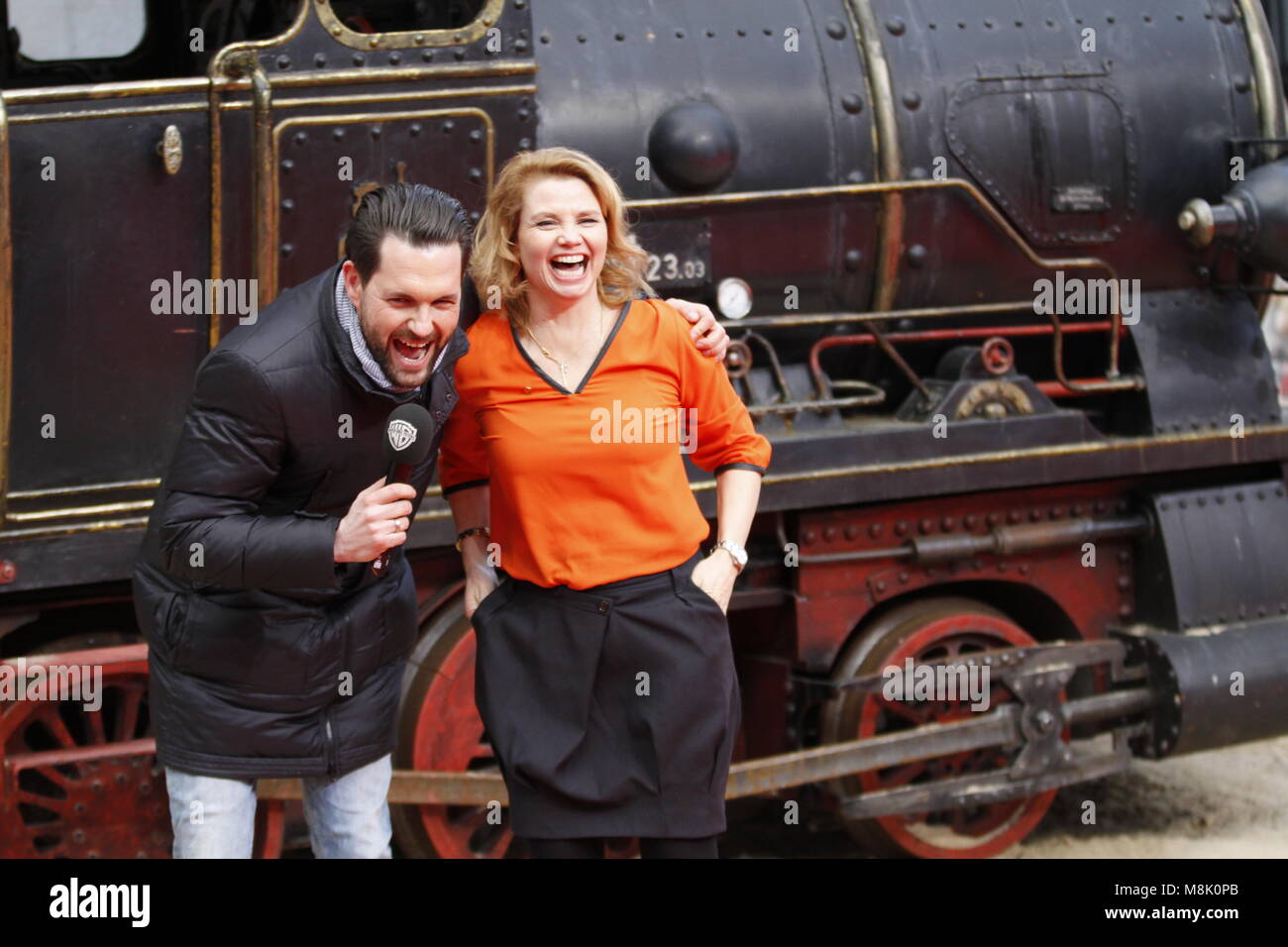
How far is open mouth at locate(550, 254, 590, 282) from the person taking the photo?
2992 millimetres

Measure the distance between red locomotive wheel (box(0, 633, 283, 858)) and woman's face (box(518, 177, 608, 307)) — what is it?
1876 mm

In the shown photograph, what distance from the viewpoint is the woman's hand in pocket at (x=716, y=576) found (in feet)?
10.3

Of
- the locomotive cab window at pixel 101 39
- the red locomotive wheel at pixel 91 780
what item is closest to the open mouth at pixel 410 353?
the red locomotive wheel at pixel 91 780

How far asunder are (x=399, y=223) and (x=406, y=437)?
393 mm

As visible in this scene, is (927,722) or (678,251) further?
(927,722)

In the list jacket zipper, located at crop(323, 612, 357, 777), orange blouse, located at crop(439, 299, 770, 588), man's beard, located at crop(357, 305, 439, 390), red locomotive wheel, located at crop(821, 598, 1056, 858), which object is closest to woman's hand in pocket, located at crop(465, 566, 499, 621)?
orange blouse, located at crop(439, 299, 770, 588)

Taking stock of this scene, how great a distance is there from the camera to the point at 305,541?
285 centimetres

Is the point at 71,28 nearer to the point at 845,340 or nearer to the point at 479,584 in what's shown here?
the point at 845,340

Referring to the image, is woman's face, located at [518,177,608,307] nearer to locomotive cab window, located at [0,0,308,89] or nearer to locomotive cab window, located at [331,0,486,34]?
locomotive cab window, located at [331,0,486,34]

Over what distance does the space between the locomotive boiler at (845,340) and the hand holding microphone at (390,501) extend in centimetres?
153

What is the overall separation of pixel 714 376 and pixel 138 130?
174 cm

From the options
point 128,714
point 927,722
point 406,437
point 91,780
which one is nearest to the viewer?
point 406,437

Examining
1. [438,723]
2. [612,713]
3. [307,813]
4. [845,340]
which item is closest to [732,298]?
[845,340]

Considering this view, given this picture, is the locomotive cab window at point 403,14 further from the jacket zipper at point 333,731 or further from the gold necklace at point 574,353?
the jacket zipper at point 333,731
